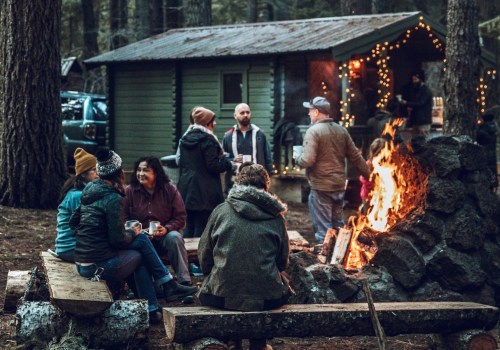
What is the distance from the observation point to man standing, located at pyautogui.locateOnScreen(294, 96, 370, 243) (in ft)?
39.5

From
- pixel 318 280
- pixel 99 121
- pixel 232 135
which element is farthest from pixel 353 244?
pixel 99 121

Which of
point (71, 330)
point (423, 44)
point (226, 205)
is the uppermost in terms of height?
point (423, 44)

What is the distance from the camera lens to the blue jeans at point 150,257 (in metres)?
8.69

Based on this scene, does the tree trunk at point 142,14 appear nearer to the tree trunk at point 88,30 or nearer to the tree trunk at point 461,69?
the tree trunk at point 88,30

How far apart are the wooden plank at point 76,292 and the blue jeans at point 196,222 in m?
3.20

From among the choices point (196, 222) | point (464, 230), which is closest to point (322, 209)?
point (196, 222)

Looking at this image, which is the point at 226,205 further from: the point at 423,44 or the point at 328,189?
the point at 423,44

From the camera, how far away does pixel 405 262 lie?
29.9ft

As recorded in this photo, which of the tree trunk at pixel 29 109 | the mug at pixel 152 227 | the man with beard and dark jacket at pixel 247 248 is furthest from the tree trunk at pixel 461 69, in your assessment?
the man with beard and dark jacket at pixel 247 248

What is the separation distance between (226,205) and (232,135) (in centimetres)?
521

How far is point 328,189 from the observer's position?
12.1m

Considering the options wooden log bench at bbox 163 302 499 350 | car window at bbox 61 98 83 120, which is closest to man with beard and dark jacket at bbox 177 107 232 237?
wooden log bench at bbox 163 302 499 350

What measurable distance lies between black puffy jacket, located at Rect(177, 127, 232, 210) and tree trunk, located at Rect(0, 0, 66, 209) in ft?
13.1

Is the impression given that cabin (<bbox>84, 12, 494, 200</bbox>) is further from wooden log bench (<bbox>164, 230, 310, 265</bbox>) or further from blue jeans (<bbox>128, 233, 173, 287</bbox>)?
blue jeans (<bbox>128, 233, 173, 287</bbox>)
